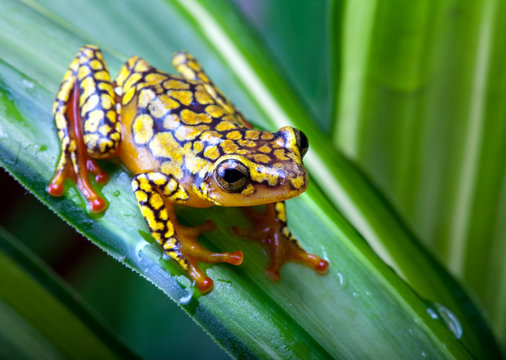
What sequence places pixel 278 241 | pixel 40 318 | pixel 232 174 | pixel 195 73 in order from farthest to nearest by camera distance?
pixel 195 73, pixel 40 318, pixel 278 241, pixel 232 174

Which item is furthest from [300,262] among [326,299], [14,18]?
[14,18]

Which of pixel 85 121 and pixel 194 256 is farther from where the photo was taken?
pixel 85 121

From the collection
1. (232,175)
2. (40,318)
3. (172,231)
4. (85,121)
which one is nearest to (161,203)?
(172,231)

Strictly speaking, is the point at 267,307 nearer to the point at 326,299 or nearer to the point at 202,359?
the point at 326,299

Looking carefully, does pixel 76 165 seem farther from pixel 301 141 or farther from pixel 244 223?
pixel 301 141

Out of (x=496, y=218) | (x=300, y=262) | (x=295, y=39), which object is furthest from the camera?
(x=295, y=39)

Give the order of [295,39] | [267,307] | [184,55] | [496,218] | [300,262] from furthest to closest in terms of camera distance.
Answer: [295,39], [496,218], [184,55], [300,262], [267,307]
